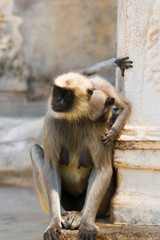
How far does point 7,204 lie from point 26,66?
451cm

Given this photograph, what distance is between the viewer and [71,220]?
364 centimetres

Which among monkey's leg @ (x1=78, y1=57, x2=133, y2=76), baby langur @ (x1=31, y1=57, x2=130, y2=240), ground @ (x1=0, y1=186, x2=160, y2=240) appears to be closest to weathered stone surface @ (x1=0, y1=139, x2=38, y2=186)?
ground @ (x1=0, y1=186, x2=160, y2=240)

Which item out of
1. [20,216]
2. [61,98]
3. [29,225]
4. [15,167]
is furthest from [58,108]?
[15,167]

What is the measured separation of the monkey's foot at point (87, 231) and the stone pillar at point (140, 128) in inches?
11.6

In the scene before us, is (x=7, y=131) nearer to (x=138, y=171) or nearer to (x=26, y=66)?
(x=26, y=66)

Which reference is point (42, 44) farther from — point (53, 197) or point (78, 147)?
point (53, 197)

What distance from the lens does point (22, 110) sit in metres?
10.3

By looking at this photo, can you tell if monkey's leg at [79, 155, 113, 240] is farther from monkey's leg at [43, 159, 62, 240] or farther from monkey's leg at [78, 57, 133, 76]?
monkey's leg at [78, 57, 133, 76]

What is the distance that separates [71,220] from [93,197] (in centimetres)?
24

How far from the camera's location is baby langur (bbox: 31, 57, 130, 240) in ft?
11.9

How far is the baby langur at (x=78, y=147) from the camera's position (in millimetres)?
3641

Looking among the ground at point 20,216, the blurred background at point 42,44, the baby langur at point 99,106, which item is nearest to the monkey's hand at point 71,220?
the baby langur at point 99,106

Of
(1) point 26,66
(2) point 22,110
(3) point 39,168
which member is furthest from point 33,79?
(3) point 39,168

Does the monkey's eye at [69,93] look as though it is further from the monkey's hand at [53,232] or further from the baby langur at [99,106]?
the monkey's hand at [53,232]
